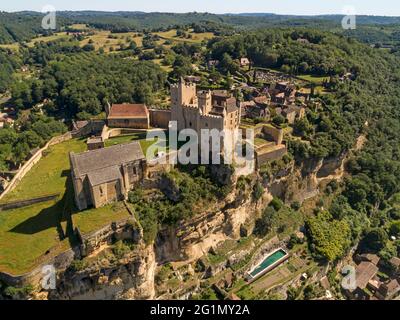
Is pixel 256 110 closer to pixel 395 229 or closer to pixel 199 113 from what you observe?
pixel 199 113

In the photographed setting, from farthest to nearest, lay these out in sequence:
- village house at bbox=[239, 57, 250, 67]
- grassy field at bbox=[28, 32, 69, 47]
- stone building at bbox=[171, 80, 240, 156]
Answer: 1. grassy field at bbox=[28, 32, 69, 47]
2. village house at bbox=[239, 57, 250, 67]
3. stone building at bbox=[171, 80, 240, 156]

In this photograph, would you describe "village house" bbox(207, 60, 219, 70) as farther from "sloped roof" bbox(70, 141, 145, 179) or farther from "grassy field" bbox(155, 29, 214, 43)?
"sloped roof" bbox(70, 141, 145, 179)

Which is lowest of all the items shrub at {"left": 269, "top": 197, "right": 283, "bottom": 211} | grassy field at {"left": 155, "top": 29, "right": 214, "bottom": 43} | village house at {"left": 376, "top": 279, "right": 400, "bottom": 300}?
village house at {"left": 376, "top": 279, "right": 400, "bottom": 300}

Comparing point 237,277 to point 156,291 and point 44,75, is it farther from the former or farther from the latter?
point 44,75

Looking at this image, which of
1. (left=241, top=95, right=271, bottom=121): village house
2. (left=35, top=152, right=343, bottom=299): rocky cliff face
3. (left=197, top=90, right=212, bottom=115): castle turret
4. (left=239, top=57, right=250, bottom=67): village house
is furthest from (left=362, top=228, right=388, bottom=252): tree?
(left=239, top=57, right=250, bottom=67): village house

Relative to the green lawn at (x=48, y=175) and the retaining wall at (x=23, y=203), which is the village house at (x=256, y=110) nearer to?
the green lawn at (x=48, y=175)

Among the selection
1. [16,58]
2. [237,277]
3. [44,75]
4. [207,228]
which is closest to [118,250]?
[207,228]
